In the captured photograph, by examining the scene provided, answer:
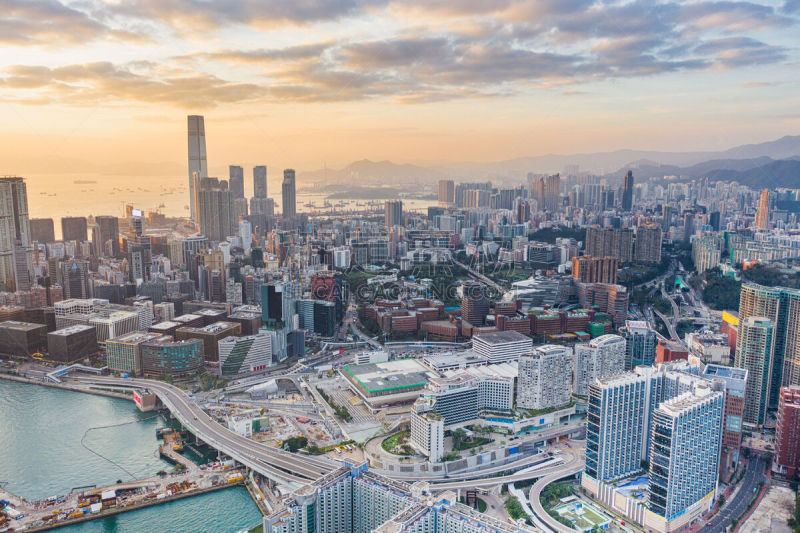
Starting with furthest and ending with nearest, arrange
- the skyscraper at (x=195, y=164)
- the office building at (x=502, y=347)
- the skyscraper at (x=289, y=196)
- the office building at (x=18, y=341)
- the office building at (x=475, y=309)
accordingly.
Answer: the skyscraper at (x=289, y=196) → the skyscraper at (x=195, y=164) → the office building at (x=475, y=309) → the office building at (x=18, y=341) → the office building at (x=502, y=347)

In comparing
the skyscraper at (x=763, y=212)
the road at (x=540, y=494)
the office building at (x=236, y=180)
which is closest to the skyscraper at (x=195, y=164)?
the office building at (x=236, y=180)

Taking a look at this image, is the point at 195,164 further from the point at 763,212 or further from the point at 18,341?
the point at 763,212

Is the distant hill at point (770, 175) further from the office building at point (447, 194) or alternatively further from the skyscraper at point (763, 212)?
the office building at point (447, 194)

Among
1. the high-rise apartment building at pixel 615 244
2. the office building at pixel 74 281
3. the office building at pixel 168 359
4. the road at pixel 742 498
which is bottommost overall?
the road at pixel 742 498

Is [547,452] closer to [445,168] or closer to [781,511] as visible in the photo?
[781,511]

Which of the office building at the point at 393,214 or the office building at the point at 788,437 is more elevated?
the office building at the point at 393,214

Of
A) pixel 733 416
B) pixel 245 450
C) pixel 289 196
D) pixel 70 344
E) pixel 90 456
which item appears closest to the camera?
pixel 733 416

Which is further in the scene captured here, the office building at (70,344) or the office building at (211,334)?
the office building at (211,334)

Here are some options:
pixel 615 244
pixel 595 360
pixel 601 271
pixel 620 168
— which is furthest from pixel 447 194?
pixel 595 360
